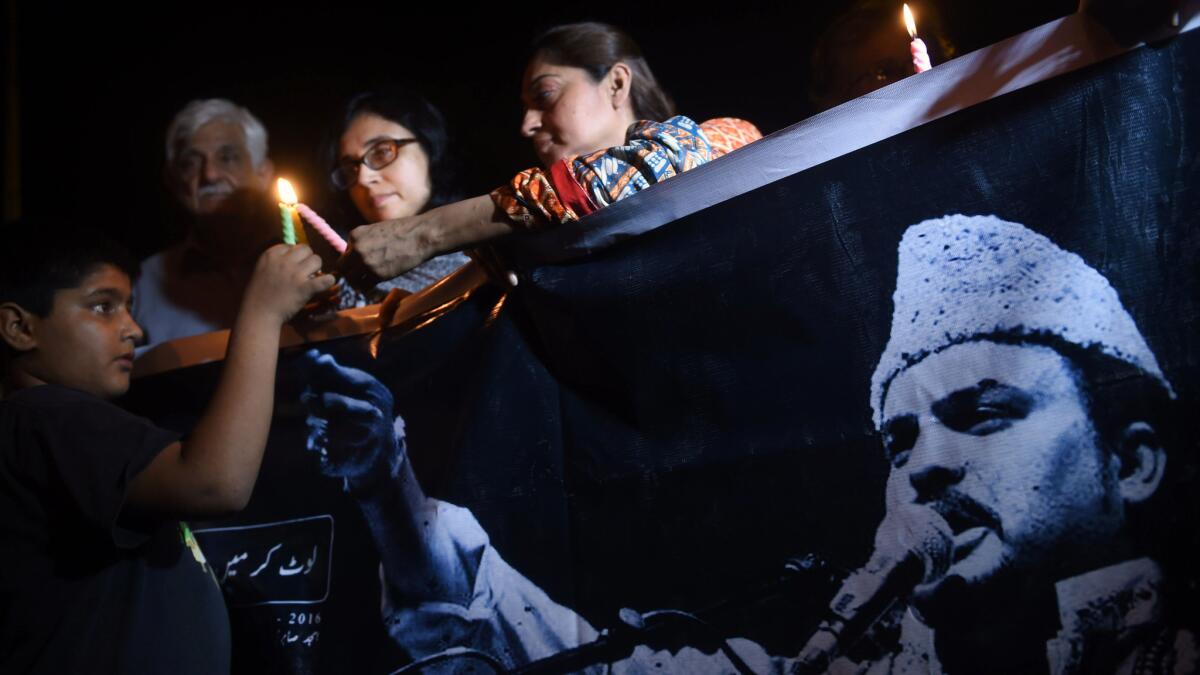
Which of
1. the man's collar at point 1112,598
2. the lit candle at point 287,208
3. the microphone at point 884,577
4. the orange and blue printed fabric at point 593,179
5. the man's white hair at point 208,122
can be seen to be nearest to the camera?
the man's collar at point 1112,598

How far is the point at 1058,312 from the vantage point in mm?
1187

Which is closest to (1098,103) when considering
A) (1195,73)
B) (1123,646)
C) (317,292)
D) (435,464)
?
(1195,73)

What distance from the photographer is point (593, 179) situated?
61.1 inches

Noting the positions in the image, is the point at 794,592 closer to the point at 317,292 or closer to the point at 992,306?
the point at 992,306

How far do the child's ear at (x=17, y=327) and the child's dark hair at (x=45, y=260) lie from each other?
1cm

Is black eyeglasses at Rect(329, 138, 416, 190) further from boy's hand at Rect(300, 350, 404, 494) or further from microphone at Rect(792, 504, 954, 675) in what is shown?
microphone at Rect(792, 504, 954, 675)

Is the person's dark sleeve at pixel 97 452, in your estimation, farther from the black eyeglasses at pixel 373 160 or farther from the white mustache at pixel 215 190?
the white mustache at pixel 215 190

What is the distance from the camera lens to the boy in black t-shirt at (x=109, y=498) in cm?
139

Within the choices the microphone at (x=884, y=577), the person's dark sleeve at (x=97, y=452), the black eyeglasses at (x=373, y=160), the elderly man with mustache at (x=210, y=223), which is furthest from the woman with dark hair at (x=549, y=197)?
the elderly man with mustache at (x=210, y=223)

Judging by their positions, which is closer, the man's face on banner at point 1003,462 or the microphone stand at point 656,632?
the man's face on banner at point 1003,462

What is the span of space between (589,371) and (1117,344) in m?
0.81

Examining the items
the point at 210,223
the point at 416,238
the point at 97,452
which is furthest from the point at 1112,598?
the point at 210,223

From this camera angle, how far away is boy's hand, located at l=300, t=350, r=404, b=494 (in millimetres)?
1750

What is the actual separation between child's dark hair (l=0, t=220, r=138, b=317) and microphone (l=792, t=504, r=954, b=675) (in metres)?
1.50
